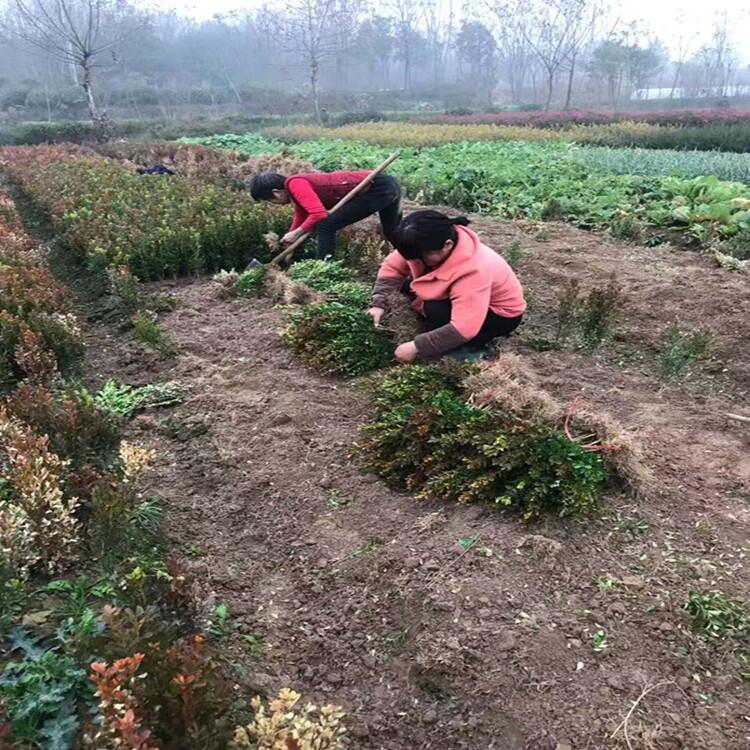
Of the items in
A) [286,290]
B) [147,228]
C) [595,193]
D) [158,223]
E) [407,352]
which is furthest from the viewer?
[595,193]

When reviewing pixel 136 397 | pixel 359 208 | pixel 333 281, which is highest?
pixel 359 208

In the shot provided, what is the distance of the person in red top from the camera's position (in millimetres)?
6121

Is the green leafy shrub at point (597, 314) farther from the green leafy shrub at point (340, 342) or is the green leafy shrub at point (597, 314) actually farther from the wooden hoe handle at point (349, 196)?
the wooden hoe handle at point (349, 196)

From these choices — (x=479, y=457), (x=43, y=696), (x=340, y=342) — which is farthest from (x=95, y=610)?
(x=340, y=342)

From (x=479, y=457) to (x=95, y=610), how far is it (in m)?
1.74

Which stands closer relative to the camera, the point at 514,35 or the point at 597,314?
the point at 597,314

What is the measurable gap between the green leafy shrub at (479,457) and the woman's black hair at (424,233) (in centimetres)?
83

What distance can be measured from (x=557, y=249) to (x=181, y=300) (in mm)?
4153

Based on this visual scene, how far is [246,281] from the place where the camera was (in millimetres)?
6309

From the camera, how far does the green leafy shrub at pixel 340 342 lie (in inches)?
182

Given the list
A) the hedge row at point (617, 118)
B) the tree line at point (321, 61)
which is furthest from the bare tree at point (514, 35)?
the hedge row at point (617, 118)

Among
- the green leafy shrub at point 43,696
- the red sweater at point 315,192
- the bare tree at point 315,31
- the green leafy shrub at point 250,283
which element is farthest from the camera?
the bare tree at point 315,31

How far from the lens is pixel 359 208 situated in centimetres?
633

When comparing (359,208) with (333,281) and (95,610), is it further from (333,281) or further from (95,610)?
(95,610)
